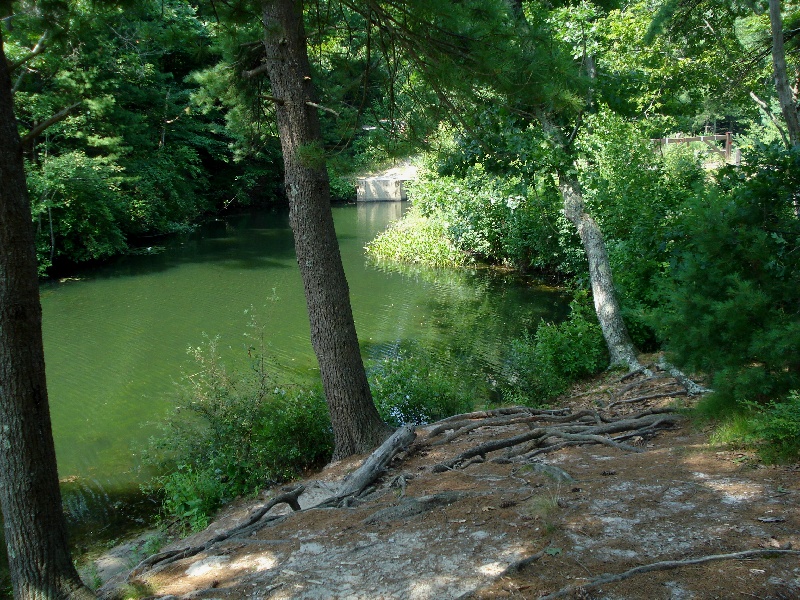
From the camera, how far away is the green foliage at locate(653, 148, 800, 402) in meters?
4.89

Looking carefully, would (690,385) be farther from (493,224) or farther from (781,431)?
(493,224)

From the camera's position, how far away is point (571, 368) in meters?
10.8

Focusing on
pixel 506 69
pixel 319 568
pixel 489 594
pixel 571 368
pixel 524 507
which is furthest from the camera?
pixel 571 368

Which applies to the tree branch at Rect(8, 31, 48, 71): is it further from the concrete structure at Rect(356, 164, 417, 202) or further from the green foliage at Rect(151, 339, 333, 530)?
the concrete structure at Rect(356, 164, 417, 202)

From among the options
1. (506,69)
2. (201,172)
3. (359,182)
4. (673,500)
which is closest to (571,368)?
(506,69)

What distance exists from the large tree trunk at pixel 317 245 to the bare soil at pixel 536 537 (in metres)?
1.82

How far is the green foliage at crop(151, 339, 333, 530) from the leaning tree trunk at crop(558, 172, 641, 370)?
4.93 metres

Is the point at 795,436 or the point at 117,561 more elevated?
the point at 795,436

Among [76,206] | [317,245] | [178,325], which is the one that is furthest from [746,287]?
[76,206]

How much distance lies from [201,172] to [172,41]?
3008 centimetres

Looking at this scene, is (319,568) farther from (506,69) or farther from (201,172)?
(201,172)

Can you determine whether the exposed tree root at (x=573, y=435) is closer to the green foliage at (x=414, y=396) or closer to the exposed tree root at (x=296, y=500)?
the exposed tree root at (x=296, y=500)

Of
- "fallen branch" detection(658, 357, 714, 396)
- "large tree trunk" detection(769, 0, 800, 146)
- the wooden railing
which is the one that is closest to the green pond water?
"fallen branch" detection(658, 357, 714, 396)

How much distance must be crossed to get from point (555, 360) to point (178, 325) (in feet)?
29.9
